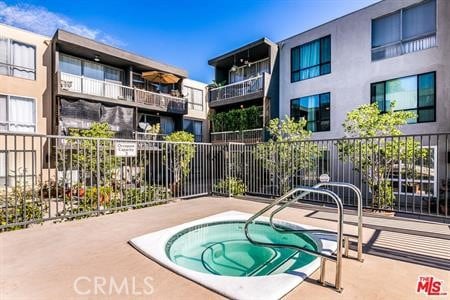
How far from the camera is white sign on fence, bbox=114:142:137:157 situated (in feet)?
18.4

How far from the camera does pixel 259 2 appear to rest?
10.7 metres

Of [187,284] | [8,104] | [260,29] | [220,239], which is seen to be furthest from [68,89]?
[187,284]

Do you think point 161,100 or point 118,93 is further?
point 161,100

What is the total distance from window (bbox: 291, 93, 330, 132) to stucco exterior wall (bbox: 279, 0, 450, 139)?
27 cm

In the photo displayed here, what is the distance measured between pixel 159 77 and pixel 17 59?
6.74 m

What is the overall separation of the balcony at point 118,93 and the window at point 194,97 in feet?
6.14

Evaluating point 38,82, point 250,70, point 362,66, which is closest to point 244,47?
point 250,70

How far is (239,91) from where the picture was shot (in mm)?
14672

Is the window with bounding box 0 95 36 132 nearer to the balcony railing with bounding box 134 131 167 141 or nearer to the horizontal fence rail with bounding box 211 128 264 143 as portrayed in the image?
the balcony railing with bounding box 134 131 167 141

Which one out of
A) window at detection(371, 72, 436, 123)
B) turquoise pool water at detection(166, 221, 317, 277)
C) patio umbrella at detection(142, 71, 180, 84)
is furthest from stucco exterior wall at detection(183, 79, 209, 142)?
turquoise pool water at detection(166, 221, 317, 277)

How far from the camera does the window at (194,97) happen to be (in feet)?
60.5

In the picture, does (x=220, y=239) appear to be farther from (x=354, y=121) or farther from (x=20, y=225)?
(x=354, y=121)

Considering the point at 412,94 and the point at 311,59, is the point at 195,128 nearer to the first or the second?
the point at 311,59

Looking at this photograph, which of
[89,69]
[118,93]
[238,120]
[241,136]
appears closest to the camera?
[89,69]
